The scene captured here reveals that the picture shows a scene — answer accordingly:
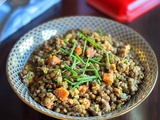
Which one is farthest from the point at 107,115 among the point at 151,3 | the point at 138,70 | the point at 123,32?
the point at 151,3

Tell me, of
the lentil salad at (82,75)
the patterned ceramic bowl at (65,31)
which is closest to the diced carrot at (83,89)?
the lentil salad at (82,75)

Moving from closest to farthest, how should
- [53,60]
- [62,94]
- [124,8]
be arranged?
[62,94], [53,60], [124,8]

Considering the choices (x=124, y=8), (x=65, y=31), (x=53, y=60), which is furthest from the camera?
(x=124, y=8)

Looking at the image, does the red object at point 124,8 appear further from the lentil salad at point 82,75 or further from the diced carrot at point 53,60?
the diced carrot at point 53,60

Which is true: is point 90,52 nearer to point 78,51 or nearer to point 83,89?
point 78,51

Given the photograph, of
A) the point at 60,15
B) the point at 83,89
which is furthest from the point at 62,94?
the point at 60,15

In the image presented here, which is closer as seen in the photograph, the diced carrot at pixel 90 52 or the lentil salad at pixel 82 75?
the lentil salad at pixel 82 75
